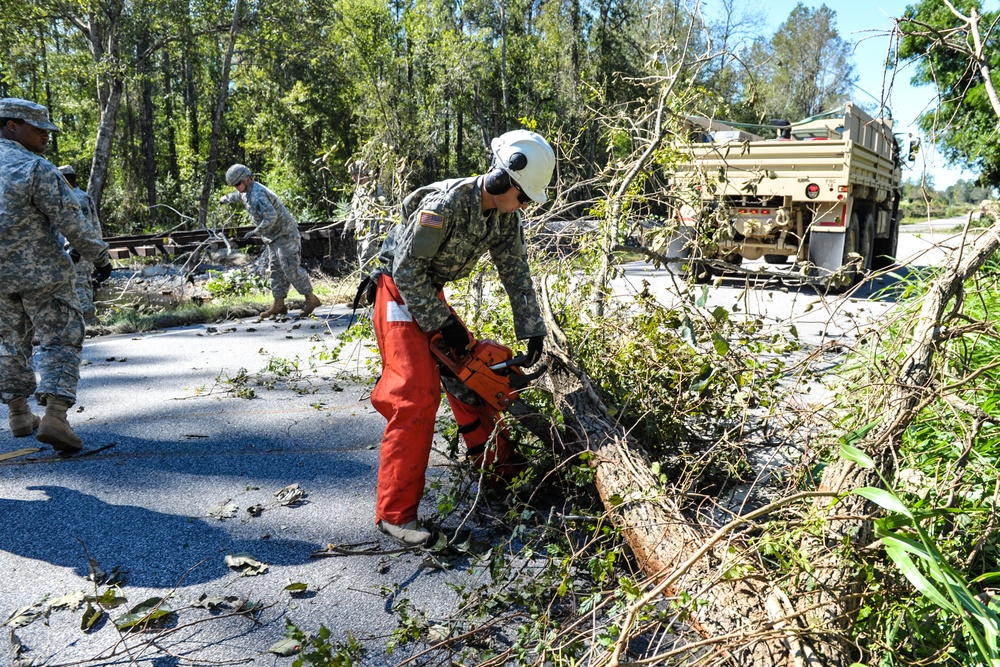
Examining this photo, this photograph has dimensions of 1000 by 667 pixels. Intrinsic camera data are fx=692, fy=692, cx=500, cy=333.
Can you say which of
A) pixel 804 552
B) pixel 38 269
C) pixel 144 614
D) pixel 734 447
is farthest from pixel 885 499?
pixel 38 269

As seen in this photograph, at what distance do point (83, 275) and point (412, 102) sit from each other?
2568cm

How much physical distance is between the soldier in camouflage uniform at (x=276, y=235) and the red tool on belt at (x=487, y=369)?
5.98 meters

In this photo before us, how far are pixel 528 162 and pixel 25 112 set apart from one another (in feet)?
9.42

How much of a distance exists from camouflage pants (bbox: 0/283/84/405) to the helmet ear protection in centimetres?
266

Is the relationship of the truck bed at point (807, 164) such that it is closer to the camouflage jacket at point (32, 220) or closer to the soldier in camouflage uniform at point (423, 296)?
the soldier in camouflage uniform at point (423, 296)

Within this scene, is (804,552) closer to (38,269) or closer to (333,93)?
(38,269)

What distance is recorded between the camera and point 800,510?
7.30 feet

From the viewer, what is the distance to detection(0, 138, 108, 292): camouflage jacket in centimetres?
372

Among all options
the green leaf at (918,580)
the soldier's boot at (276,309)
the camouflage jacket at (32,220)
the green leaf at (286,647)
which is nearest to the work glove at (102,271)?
the camouflage jacket at (32,220)

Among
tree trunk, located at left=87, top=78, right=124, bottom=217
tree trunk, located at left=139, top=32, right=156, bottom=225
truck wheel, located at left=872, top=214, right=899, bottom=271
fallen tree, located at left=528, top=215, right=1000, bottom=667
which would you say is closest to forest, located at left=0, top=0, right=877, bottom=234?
tree trunk, located at left=139, top=32, right=156, bottom=225

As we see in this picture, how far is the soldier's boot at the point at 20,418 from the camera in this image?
13.8 ft

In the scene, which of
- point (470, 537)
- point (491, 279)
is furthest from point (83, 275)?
point (470, 537)

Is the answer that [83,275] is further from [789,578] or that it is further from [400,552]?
[789,578]

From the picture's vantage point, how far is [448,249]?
314 centimetres
